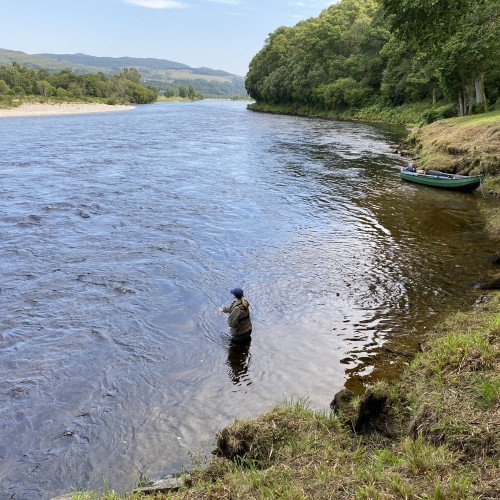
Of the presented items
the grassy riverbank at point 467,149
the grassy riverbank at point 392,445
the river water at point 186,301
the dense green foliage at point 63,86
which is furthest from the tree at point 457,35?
the dense green foliage at point 63,86

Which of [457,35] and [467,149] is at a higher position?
[457,35]

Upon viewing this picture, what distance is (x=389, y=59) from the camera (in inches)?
2876

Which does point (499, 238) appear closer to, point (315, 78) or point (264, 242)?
point (264, 242)

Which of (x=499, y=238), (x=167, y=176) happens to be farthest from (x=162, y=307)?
(x=167, y=176)

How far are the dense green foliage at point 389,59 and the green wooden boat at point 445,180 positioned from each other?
6643mm

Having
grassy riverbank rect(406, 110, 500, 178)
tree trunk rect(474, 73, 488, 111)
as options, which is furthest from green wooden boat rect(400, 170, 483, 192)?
tree trunk rect(474, 73, 488, 111)

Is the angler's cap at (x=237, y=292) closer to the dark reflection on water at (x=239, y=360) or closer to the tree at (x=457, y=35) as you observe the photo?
the dark reflection on water at (x=239, y=360)

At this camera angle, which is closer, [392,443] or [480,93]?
[392,443]

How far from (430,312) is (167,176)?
22022 mm

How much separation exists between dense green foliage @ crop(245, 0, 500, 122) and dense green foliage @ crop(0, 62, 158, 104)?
48.4 metres

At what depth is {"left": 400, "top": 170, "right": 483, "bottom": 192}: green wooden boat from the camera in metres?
23.7

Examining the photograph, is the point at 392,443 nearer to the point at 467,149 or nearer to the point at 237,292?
the point at 237,292

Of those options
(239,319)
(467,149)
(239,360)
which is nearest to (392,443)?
(239,360)

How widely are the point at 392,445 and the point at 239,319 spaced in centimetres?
507
